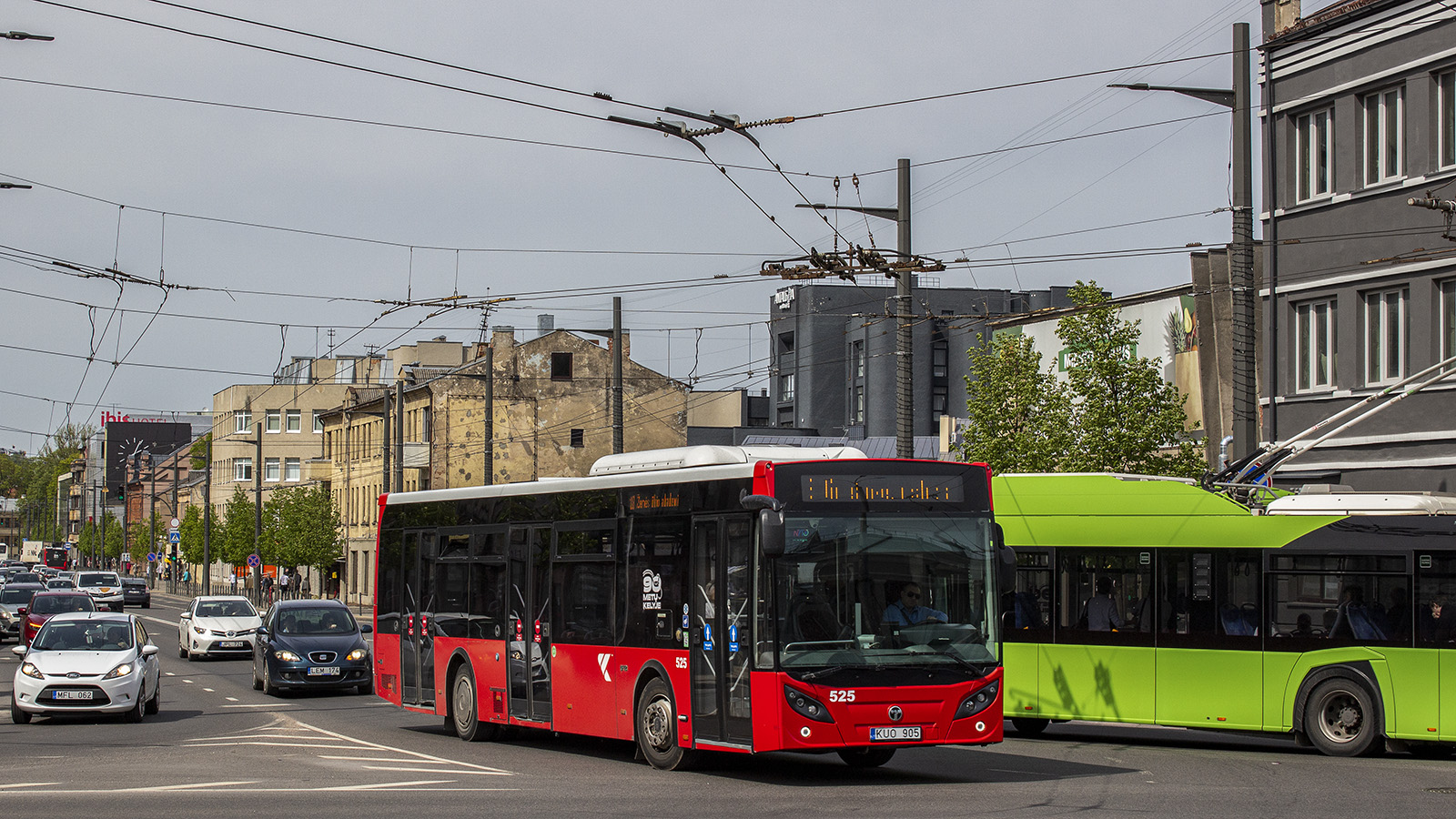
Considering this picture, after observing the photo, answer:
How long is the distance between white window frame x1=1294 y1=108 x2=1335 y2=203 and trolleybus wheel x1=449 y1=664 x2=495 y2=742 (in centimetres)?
1837

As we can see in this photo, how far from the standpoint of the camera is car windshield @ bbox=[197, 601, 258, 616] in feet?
130

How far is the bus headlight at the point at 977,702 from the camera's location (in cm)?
1422

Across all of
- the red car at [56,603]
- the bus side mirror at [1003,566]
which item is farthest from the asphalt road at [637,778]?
the red car at [56,603]

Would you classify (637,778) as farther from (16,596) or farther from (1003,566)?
(16,596)

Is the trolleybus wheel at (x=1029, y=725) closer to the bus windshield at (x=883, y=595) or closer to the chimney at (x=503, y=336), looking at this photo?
the bus windshield at (x=883, y=595)

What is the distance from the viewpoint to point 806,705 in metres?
13.8

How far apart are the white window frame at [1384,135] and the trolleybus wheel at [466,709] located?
1792 cm

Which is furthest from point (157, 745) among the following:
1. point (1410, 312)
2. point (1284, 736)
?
point (1410, 312)

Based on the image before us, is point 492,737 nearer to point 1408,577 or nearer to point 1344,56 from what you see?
point 1408,577

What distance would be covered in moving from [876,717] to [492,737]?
7.20 meters

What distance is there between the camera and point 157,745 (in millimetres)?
19094

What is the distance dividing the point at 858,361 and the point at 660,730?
80624mm

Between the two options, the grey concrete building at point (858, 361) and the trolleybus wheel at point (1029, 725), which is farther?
the grey concrete building at point (858, 361)

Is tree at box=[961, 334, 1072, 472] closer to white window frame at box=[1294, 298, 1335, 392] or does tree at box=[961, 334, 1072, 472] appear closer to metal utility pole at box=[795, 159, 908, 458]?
white window frame at box=[1294, 298, 1335, 392]
